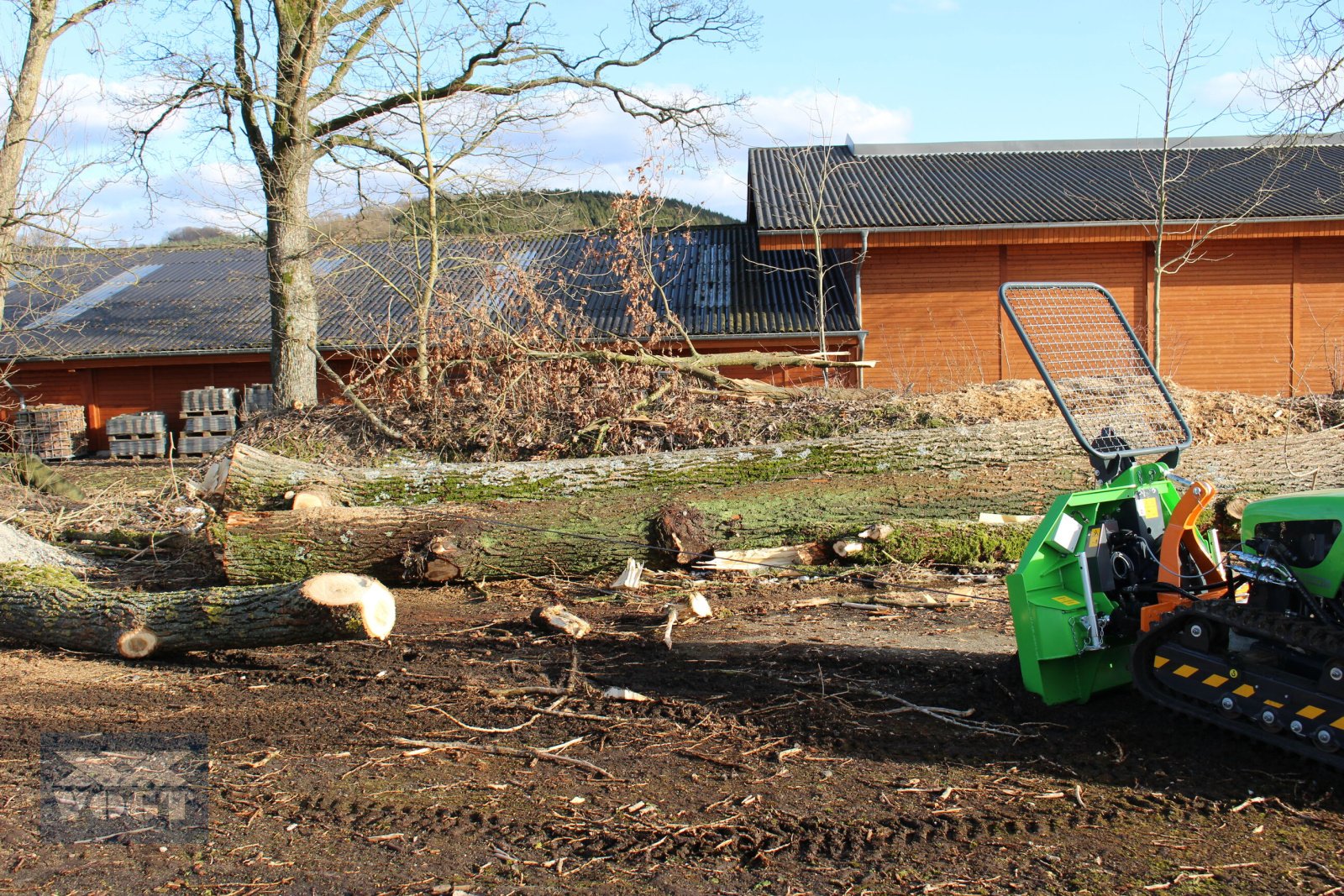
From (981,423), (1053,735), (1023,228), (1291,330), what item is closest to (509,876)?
(1053,735)

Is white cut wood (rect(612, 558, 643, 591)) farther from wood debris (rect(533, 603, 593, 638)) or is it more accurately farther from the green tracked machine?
the green tracked machine

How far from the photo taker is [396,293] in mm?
15086

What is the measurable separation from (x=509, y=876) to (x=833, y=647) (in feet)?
10.2

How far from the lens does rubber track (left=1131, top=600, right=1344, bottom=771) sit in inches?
142

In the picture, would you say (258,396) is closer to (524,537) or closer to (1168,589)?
(524,537)

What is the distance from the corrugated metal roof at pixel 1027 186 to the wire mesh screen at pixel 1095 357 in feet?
40.1

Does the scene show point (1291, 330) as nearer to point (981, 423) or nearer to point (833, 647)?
point (981, 423)

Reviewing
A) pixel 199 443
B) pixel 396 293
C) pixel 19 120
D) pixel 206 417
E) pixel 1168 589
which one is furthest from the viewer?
pixel 206 417

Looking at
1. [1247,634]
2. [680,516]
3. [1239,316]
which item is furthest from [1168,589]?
[1239,316]

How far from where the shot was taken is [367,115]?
13977mm

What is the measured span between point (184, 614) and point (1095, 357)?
558cm

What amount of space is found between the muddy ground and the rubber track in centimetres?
18

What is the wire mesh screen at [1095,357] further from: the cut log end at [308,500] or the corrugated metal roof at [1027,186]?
the corrugated metal roof at [1027,186]

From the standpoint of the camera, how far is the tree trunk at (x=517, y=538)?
7.70 m
